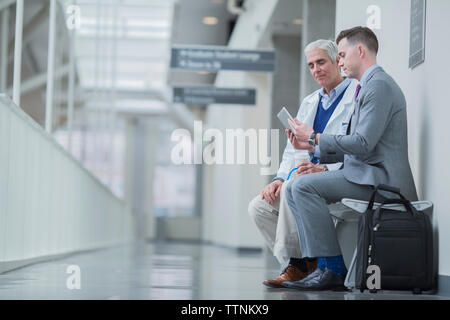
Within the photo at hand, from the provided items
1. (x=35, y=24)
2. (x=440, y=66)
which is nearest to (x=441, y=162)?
(x=440, y=66)

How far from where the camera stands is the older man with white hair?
157 inches

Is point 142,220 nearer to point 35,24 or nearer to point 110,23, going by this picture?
point 110,23

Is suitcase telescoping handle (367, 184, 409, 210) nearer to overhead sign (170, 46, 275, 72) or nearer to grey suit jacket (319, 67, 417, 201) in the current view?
grey suit jacket (319, 67, 417, 201)

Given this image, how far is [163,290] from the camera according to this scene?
11.6 feet

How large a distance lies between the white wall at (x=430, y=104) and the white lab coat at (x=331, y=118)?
408 millimetres

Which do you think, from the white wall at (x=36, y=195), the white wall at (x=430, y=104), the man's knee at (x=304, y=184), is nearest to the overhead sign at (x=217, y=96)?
the white wall at (x=36, y=195)

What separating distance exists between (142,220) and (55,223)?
20.0 metres

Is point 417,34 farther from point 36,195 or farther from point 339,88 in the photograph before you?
point 36,195

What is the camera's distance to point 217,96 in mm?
11484

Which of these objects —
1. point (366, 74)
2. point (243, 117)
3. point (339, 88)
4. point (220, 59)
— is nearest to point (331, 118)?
point (339, 88)

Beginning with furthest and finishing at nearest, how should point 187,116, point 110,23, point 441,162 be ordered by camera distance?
point 187,116
point 110,23
point 441,162

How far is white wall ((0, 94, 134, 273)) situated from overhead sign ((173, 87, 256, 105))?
6.38 feet

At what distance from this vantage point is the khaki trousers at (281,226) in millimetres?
3961

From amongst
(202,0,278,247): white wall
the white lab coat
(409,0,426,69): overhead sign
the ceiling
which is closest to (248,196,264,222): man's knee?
the white lab coat
